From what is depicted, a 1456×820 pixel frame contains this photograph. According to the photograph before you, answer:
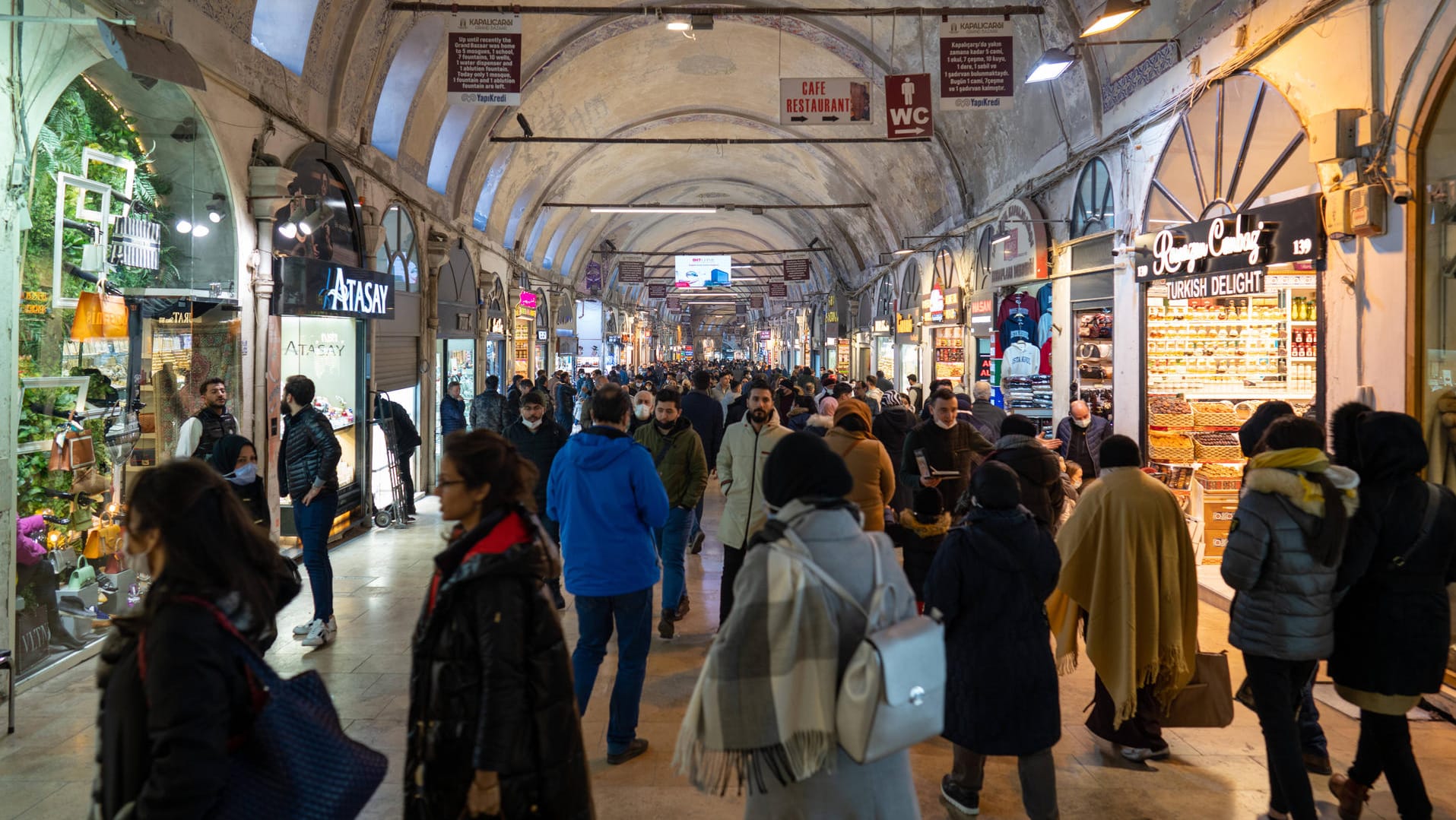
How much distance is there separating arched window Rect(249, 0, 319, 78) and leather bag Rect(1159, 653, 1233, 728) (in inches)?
312

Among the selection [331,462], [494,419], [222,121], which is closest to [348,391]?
[494,419]

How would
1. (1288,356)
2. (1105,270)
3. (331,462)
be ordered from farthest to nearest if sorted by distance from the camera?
(1105,270) → (1288,356) → (331,462)

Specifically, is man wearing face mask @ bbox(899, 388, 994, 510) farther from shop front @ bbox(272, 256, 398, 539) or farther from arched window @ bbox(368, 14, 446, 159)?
arched window @ bbox(368, 14, 446, 159)

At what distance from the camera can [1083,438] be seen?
7.60 metres

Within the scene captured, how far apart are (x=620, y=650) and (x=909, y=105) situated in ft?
24.3

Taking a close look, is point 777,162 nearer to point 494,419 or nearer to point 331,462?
point 494,419

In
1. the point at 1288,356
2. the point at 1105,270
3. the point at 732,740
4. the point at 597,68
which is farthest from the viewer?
the point at 597,68

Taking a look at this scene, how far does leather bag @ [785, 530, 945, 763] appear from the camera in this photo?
1.95 meters

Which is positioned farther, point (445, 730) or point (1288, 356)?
point (1288, 356)

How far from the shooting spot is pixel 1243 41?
6656mm

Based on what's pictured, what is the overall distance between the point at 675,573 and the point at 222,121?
4.58 m

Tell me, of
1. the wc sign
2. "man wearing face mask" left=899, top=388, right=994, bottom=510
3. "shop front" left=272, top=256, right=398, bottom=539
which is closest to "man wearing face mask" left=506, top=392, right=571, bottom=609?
"shop front" left=272, top=256, right=398, bottom=539

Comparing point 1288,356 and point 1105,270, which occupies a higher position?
point 1105,270

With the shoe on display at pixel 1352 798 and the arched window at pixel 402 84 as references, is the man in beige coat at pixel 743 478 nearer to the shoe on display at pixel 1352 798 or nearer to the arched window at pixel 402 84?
the shoe on display at pixel 1352 798
